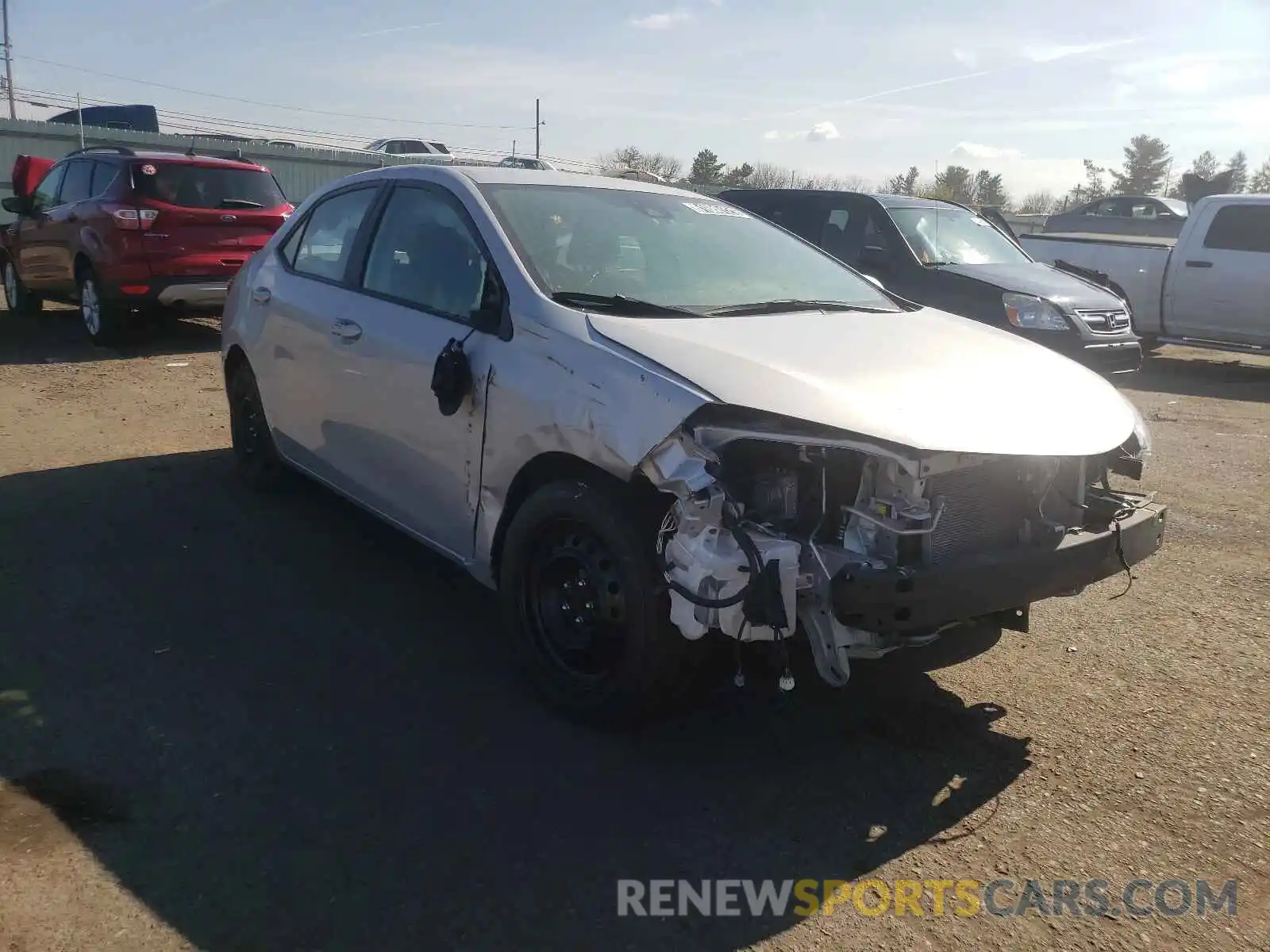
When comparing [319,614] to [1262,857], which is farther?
[319,614]

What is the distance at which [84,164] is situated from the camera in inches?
432

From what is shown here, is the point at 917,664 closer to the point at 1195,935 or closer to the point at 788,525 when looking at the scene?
the point at 788,525

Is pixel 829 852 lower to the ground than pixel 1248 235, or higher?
lower

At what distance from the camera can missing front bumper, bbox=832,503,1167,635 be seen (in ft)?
9.39

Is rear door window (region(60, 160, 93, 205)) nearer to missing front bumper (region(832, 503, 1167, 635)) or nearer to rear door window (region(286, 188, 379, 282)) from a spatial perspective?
rear door window (region(286, 188, 379, 282))

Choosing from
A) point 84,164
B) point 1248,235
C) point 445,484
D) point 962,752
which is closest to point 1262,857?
point 962,752

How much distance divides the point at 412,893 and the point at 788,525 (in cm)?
142

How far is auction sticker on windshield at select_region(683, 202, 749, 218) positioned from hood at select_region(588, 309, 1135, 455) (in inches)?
38.9

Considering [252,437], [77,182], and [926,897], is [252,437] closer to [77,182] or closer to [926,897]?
[926,897]

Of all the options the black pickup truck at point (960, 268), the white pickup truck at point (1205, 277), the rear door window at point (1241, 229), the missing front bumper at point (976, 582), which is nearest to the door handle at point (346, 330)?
the missing front bumper at point (976, 582)

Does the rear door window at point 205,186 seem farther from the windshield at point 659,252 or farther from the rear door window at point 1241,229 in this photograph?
the rear door window at point 1241,229

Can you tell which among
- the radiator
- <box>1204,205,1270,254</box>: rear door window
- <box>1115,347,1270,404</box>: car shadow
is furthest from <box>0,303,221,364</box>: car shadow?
<box>1204,205,1270,254</box>: rear door window

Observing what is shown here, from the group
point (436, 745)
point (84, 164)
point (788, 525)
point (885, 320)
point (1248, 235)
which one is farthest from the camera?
point (1248, 235)

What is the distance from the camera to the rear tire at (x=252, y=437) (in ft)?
18.5
